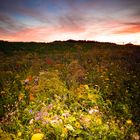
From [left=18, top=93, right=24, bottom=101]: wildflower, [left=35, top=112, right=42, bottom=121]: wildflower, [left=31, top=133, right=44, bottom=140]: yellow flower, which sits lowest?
[left=31, top=133, right=44, bottom=140]: yellow flower

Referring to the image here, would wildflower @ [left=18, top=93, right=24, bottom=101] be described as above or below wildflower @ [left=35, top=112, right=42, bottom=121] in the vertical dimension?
above

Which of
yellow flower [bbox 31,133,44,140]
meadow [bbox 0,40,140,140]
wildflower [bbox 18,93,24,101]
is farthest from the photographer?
wildflower [bbox 18,93,24,101]

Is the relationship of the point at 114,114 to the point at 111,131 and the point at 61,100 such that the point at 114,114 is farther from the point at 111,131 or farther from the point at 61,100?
the point at 61,100

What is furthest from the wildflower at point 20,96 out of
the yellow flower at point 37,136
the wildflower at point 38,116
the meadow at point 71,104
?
the yellow flower at point 37,136

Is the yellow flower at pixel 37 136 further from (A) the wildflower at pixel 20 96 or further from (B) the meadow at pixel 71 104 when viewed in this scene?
(A) the wildflower at pixel 20 96

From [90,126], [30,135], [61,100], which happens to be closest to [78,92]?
[61,100]

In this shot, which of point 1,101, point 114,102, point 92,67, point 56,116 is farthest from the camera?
point 92,67

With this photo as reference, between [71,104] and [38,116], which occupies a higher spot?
[71,104]

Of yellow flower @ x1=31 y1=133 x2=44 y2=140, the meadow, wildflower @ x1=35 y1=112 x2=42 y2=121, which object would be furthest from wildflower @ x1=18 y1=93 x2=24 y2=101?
yellow flower @ x1=31 y1=133 x2=44 y2=140

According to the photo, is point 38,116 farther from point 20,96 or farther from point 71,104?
point 20,96

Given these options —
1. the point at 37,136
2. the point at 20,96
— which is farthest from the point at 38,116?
the point at 20,96

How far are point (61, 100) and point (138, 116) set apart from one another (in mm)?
2213

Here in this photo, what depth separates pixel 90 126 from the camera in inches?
200

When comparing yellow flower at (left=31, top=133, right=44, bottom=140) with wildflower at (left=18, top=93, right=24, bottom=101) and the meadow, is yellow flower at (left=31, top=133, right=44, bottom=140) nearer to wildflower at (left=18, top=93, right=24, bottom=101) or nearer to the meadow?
the meadow
